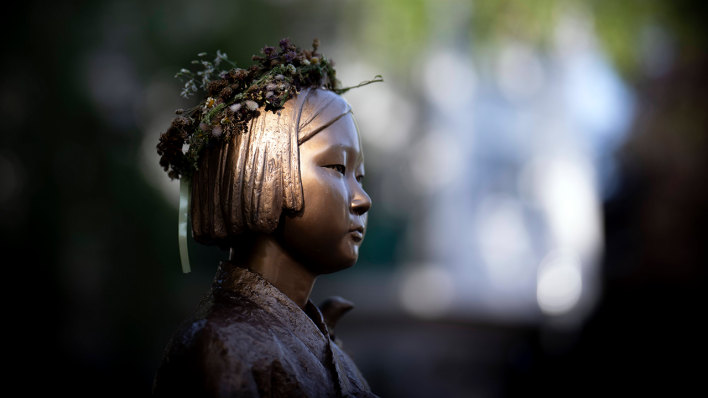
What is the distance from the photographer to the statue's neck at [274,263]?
219 cm

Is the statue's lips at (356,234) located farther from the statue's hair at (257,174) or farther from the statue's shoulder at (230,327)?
the statue's shoulder at (230,327)

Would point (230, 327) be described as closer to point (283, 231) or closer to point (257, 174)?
point (283, 231)

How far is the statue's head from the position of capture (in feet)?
6.77

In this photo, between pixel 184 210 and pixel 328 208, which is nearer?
pixel 328 208

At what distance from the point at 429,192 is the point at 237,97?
9604 mm

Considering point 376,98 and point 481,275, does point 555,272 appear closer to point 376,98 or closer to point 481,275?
point 481,275

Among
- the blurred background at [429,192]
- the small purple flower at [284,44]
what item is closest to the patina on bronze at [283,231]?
the small purple flower at [284,44]

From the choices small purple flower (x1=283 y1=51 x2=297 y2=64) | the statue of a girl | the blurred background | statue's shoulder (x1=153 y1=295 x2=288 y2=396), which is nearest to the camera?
statue's shoulder (x1=153 y1=295 x2=288 y2=396)

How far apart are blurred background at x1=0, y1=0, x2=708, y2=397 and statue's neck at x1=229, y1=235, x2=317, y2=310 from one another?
14.6ft

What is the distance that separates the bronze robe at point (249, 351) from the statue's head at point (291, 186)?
0.22 m

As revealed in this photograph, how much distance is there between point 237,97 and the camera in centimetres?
220

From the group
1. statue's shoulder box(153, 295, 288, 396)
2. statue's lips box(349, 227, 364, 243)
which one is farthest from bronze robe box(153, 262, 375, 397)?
statue's lips box(349, 227, 364, 243)

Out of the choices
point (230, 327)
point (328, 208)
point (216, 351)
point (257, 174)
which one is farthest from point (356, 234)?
point (216, 351)

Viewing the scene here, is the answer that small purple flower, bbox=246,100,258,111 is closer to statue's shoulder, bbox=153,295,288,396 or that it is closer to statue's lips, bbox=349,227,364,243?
statue's lips, bbox=349,227,364,243
